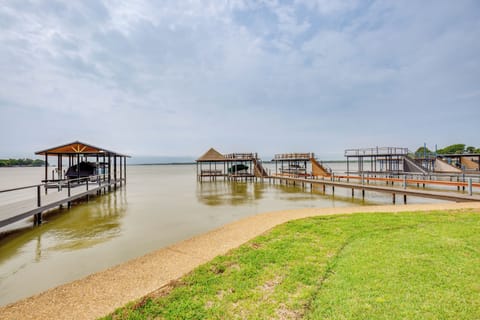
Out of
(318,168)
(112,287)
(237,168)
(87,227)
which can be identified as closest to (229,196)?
(87,227)

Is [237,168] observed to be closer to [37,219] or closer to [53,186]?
[53,186]

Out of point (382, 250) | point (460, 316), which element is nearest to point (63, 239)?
point (382, 250)

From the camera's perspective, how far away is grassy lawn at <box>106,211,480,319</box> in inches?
112

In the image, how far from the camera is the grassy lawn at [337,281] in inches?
112

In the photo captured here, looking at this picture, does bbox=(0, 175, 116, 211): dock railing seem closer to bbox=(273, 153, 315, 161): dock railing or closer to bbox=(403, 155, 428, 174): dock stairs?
bbox=(273, 153, 315, 161): dock railing

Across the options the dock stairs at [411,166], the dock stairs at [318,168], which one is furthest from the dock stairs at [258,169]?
the dock stairs at [411,166]

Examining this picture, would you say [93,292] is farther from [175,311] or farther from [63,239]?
[63,239]

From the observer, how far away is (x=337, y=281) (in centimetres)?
349

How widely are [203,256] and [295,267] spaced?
222 cm

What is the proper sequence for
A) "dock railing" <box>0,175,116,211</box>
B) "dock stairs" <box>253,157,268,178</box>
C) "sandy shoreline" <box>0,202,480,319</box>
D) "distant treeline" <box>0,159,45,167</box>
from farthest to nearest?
1. "distant treeline" <box>0,159,45,167</box>
2. "dock stairs" <box>253,157,268,178</box>
3. "dock railing" <box>0,175,116,211</box>
4. "sandy shoreline" <box>0,202,480,319</box>

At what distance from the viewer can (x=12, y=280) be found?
494 cm

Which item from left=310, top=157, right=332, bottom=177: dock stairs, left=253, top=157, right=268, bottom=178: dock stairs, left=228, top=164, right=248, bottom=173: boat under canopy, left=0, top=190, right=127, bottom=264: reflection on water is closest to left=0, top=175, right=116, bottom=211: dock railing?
left=0, top=190, right=127, bottom=264: reflection on water

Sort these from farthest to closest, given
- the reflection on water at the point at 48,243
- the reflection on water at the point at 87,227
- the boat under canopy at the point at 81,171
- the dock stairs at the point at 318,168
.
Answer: the dock stairs at the point at 318,168 → the boat under canopy at the point at 81,171 → the reflection on water at the point at 87,227 → the reflection on water at the point at 48,243

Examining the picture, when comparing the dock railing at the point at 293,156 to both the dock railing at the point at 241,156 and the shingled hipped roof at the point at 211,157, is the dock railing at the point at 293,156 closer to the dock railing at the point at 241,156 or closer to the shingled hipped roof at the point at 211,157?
the dock railing at the point at 241,156
